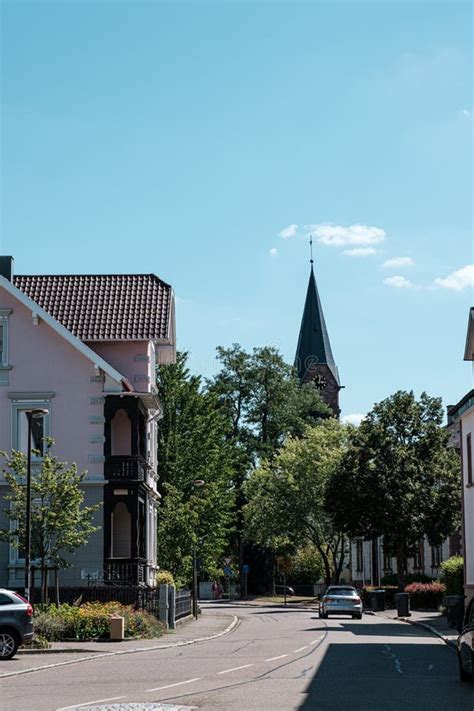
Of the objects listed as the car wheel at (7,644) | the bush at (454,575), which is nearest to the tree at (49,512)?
the car wheel at (7,644)

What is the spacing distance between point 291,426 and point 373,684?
7398 centimetres

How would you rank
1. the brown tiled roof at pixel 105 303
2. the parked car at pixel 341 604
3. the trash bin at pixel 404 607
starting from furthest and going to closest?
1. the parked car at pixel 341 604
2. the trash bin at pixel 404 607
3. the brown tiled roof at pixel 105 303

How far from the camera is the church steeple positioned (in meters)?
122

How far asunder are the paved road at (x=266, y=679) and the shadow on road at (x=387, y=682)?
1cm

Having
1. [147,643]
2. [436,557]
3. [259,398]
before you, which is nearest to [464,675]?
[147,643]

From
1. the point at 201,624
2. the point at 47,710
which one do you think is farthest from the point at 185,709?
the point at 201,624

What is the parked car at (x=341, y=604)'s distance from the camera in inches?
2020

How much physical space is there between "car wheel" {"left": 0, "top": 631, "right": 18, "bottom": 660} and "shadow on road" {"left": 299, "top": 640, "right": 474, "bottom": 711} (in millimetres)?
6716

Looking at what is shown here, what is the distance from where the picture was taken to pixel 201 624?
146 feet

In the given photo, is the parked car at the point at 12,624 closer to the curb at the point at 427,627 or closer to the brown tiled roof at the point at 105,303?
the curb at the point at 427,627

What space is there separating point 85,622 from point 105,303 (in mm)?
16046

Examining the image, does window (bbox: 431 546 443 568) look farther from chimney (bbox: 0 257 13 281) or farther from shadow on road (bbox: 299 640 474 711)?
shadow on road (bbox: 299 640 474 711)

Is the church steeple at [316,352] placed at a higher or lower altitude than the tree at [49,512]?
higher

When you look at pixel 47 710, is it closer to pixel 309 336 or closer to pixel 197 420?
pixel 197 420
